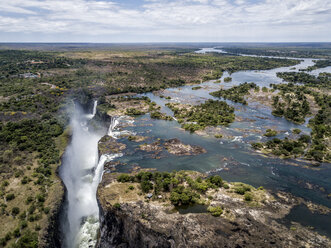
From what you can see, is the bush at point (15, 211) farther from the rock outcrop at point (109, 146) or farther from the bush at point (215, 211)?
the bush at point (215, 211)

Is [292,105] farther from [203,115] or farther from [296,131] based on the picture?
[203,115]

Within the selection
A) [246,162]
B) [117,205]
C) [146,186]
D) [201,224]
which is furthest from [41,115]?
[246,162]

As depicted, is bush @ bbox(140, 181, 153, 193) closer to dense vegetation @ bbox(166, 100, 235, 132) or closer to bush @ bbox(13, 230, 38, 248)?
bush @ bbox(13, 230, 38, 248)

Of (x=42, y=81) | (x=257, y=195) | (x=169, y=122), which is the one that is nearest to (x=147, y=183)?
(x=257, y=195)

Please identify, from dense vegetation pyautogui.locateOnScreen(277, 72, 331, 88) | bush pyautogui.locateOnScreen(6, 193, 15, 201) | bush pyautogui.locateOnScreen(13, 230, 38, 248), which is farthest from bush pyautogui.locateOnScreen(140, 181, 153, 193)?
dense vegetation pyautogui.locateOnScreen(277, 72, 331, 88)

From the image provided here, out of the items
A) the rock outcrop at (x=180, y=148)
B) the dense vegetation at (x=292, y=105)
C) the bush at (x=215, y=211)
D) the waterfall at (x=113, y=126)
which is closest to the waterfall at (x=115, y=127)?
the waterfall at (x=113, y=126)

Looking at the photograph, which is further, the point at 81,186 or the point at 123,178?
the point at 81,186

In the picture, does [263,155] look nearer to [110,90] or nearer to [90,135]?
[90,135]
